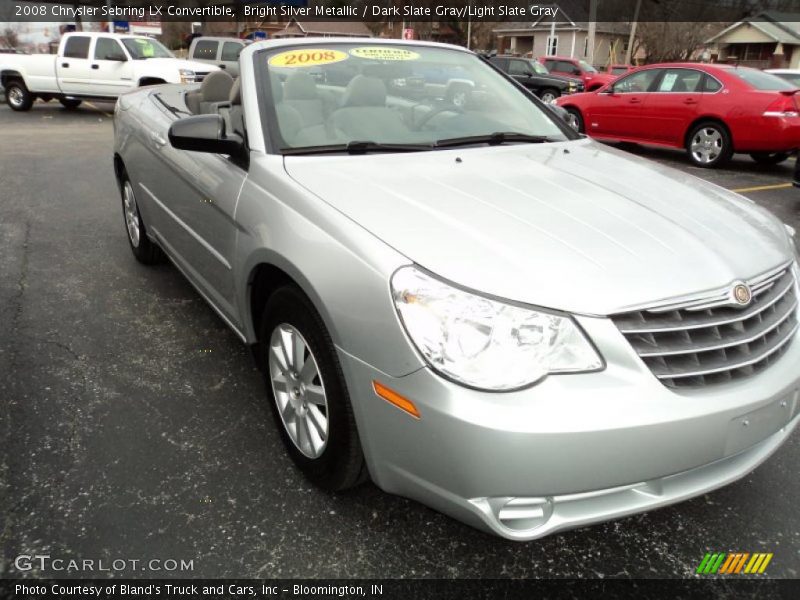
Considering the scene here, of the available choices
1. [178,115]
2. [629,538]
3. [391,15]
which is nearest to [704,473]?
[629,538]

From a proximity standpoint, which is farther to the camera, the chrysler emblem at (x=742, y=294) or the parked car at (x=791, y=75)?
the parked car at (x=791, y=75)

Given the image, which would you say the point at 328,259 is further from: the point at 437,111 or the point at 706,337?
the point at 437,111

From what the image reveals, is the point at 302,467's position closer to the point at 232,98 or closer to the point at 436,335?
the point at 436,335

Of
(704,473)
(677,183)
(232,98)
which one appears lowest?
(704,473)

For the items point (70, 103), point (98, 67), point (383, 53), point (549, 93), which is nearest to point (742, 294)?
point (383, 53)

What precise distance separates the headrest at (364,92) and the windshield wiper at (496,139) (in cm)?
37

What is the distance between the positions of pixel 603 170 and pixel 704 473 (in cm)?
139

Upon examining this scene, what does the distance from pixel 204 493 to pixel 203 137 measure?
140 cm

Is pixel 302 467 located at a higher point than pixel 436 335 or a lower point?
lower

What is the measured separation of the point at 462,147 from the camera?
2.94m

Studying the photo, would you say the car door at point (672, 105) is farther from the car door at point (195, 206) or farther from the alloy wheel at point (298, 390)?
the alloy wheel at point (298, 390)

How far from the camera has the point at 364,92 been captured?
3.03 m

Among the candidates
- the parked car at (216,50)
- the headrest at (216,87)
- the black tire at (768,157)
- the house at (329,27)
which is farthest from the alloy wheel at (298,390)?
the house at (329,27)

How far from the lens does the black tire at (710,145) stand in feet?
30.7
